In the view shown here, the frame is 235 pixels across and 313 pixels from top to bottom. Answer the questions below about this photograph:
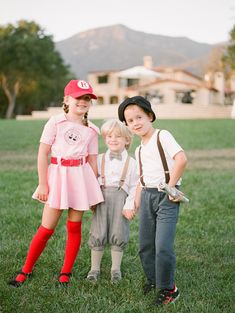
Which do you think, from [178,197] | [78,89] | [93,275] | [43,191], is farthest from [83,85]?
[93,275]

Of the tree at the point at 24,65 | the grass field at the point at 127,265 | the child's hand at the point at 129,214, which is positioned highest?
the tree at the point at 24,65

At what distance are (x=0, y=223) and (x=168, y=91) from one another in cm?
4682

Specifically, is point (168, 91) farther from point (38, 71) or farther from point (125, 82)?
point (38, 71)

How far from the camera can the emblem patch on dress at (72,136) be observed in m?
4.00

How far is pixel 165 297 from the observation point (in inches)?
145

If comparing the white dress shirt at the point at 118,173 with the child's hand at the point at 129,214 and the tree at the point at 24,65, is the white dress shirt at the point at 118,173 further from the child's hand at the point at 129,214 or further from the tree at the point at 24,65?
the tree at the point at 24,65

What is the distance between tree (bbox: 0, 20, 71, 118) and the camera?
54.6 metres

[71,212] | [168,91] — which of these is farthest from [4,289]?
[168,91]

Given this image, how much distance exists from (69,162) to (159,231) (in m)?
0.85

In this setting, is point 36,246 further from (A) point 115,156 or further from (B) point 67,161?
(A) point 115,156

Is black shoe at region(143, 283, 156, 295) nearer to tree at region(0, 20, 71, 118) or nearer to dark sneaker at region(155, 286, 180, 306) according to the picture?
dark sneaker at region(155, 286, 180, 306)

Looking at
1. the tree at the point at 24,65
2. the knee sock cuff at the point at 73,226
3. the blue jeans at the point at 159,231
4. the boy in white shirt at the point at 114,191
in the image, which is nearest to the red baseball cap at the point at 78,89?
the boy in white shirt at the point at 114,191

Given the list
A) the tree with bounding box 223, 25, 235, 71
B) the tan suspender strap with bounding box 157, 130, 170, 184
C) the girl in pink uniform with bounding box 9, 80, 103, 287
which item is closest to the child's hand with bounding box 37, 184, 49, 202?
the girl in pink uniform with bounding box 9, 80, 103, 287

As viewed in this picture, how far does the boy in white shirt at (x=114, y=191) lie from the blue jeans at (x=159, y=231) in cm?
41
